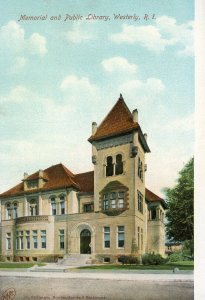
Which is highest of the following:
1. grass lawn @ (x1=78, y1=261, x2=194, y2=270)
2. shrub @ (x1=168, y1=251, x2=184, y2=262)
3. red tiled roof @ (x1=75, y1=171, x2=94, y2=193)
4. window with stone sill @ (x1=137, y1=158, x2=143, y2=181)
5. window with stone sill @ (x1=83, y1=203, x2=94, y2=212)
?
window with stone sill @ (x1=137, y1=158, x2=143, y2=181)

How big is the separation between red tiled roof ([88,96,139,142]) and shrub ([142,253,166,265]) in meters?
2.36

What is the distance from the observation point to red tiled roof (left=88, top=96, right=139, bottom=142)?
757 cm

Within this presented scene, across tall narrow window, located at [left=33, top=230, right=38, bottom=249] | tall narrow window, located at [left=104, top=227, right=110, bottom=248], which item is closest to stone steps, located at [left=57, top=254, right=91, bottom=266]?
tall narrow window, located at [left=104, top=227, right=110, bottom=248]

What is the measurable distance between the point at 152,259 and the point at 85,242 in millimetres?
1322

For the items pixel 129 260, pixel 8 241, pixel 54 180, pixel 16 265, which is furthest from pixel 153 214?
pixel 8 241

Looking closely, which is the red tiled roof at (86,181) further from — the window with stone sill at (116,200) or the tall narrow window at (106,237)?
the tall narrow window at (106,237)

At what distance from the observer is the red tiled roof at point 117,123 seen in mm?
7567

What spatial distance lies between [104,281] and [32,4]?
5096 mm

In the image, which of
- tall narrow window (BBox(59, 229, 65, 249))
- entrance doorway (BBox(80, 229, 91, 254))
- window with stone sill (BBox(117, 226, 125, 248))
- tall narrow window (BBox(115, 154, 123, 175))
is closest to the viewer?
window with stone sill (BBox(117, 226, 125, 248))

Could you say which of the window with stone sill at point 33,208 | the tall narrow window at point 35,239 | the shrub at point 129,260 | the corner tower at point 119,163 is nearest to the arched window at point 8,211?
the window with stone sill at point 33,208

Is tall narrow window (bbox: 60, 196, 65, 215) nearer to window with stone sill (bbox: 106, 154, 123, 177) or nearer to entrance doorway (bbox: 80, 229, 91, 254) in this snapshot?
entrance doorway (bbox: 80, 229, 91, 254)

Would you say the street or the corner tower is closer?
the street

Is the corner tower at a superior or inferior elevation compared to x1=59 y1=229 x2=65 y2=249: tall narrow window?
superior

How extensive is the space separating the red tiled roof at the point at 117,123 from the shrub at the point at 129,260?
2284 millimetres
